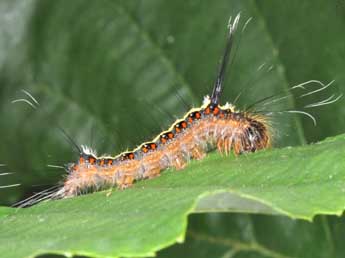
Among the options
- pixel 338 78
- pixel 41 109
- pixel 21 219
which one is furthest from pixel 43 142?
pixel 338 78

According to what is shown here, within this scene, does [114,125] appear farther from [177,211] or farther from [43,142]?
[177,211]

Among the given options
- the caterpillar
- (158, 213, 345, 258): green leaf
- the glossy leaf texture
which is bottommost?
(158, 213, 345, 258): green leaf

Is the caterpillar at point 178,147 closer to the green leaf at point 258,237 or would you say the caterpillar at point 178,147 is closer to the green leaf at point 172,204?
the green leaf at point 172,204

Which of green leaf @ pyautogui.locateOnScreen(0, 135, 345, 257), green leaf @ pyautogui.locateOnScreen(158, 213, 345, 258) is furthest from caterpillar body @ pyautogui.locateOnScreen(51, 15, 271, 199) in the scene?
green leaf @ pyautogui.locateOnScreen(158, 213, 345, 258)

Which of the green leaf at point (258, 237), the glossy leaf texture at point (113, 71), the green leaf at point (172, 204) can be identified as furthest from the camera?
the glossy leaf texture at point (113, 71)

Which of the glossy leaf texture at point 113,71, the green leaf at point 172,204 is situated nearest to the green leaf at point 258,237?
the green leaf at point 172,204

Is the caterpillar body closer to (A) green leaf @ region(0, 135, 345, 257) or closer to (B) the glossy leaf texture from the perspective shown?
(B) the glossy leaf texture
